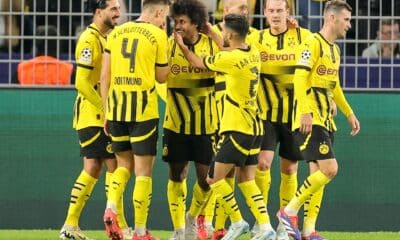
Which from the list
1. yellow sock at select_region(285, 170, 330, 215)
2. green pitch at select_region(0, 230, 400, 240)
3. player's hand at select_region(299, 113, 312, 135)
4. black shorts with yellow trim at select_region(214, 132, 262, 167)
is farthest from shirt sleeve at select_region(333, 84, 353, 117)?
green pitch at select_region(0, 230, 400, 240)

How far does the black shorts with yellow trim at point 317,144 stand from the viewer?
13703mm

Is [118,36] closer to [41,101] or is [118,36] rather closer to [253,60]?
[253,60]

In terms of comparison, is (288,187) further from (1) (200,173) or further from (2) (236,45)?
(2) (236,45)

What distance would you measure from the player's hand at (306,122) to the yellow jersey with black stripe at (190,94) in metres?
0.88

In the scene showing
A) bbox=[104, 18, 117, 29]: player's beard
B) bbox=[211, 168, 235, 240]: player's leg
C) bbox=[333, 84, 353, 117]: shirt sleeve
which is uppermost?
bbox=[104, 18, 117, 29]: player's beard

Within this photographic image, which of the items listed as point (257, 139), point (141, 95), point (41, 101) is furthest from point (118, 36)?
point (41, 101)

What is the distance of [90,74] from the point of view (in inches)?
558

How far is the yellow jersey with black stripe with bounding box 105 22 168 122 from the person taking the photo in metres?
13.3

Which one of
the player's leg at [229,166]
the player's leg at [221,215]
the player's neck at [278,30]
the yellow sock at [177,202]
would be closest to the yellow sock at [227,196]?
the player's leg at [229,166]

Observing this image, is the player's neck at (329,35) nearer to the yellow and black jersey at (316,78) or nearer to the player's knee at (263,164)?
the yellow and black jersey at (316,78)

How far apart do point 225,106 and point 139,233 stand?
126 centimetres

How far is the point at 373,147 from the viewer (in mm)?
16828

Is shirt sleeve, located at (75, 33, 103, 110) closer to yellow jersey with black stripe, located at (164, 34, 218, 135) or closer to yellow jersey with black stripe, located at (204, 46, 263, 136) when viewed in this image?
yellow jersey with black stripe, located at (164, 34, 218, 135)

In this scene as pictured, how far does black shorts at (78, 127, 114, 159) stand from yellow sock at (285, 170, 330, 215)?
1.70 meters
